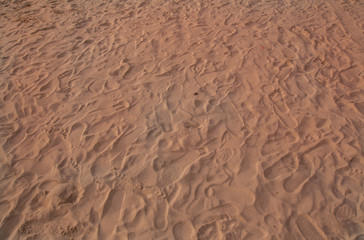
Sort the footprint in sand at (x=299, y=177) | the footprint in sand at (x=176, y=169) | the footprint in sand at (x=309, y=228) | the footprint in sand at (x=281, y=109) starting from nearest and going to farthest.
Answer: the footprint in sand at (x=309, y=228)
the footprint in sand at (x=299, y=177)
the footprint in sand at (x=176, y=169)
the footprint in sand at (x=281, y=109)

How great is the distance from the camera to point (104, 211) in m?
3.16

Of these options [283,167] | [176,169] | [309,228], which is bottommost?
[309,228]

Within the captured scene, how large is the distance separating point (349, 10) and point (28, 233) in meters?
6.96

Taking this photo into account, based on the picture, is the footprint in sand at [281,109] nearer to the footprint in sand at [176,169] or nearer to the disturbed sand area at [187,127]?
the disturbed sand area at [187,127]

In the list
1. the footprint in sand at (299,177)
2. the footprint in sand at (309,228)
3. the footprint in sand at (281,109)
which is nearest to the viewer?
the footprint in sand at (309,228)

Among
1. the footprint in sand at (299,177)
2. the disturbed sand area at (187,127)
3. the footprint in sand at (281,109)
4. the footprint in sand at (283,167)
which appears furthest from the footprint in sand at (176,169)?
the footprint in sand at (281,109)

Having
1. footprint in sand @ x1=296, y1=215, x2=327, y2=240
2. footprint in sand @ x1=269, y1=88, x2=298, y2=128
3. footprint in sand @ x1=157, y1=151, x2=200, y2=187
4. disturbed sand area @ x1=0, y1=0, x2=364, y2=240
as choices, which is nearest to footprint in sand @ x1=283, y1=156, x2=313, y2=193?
disturbed sand area @ x1=0, y1=0, x2=364, y2=240

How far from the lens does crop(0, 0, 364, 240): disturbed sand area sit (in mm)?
3080

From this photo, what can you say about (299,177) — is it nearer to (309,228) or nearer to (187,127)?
(309,228)

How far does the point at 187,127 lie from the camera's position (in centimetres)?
395

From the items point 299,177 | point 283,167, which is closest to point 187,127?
point 283,167

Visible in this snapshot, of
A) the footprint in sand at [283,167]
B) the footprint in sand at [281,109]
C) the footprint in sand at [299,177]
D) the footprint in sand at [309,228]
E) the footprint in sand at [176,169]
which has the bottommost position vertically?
the footprint in sand at [309,228]

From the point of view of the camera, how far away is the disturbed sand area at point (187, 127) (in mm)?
3080

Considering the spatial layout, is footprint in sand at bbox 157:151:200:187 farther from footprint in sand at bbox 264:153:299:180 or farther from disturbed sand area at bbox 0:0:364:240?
footprint in sand at bbox 264:153:299:180
